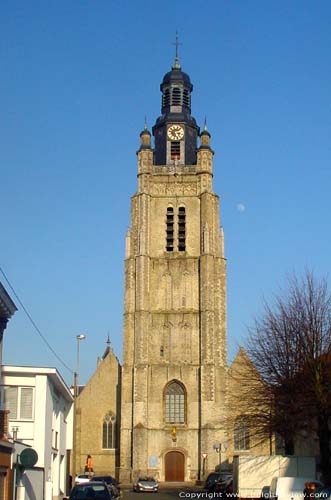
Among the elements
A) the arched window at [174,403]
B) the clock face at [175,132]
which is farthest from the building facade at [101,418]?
the clock face at [175,132]

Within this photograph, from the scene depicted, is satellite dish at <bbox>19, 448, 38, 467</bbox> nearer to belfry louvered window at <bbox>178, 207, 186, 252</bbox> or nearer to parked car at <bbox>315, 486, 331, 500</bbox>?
parked car at <bbox>315, 486, 331, 500</bbox>

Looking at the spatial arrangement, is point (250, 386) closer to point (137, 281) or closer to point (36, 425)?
point (36, 425)

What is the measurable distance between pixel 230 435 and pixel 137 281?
520 inches

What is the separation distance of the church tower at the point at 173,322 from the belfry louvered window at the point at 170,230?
8cm

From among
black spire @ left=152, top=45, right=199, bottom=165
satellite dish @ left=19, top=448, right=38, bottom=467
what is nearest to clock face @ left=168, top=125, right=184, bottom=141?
black spire @ left=152, top=45, right=199, bottom=165

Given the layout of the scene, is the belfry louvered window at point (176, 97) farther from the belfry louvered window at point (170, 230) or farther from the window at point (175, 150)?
the belfry louvered window at point (170, 230)

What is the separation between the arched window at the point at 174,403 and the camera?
190 feet

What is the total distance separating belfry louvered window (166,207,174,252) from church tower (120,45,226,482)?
79mm

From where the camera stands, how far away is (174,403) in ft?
190

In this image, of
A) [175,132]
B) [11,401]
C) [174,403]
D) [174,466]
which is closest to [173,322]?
[174,403]

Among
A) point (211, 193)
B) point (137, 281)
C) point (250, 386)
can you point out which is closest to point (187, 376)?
point (137, 281)

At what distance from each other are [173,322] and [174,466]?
10.4 m

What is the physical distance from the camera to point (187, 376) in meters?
58.2

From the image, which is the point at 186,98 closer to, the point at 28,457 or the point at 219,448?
the point at 219,448
